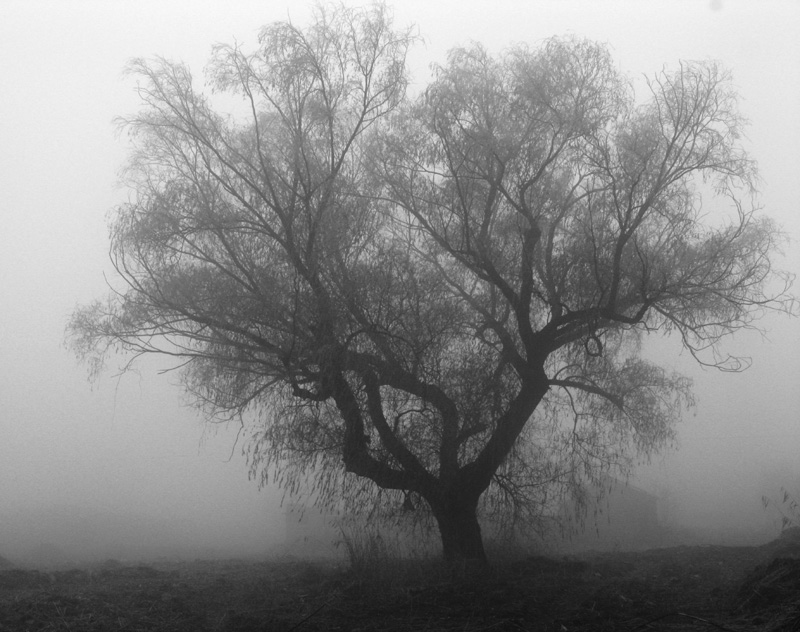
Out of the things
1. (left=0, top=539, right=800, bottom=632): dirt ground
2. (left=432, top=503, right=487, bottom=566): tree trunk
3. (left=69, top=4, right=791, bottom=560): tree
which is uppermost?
(left=69, top=4, right=791, bottom=560): tree

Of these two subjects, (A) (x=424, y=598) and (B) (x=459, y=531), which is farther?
(B) (x=459, y=531)

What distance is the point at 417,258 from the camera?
9180 millimetres

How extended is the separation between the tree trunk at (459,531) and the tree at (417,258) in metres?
0.03

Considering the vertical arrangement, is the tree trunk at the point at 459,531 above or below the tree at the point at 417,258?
below

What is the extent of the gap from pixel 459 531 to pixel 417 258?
3.48 meters

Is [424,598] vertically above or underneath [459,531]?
underneath

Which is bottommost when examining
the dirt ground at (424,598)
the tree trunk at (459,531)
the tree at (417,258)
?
the dirt ground at (424,598)

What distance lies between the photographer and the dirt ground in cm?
614

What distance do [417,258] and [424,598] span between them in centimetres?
407

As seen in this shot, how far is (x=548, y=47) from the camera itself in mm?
8945

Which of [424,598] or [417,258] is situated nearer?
[424,598]

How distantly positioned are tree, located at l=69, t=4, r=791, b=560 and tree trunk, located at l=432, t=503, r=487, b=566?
1.1 inches

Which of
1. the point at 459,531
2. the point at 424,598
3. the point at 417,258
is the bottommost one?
the point at 424,598

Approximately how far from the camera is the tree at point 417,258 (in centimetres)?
827
